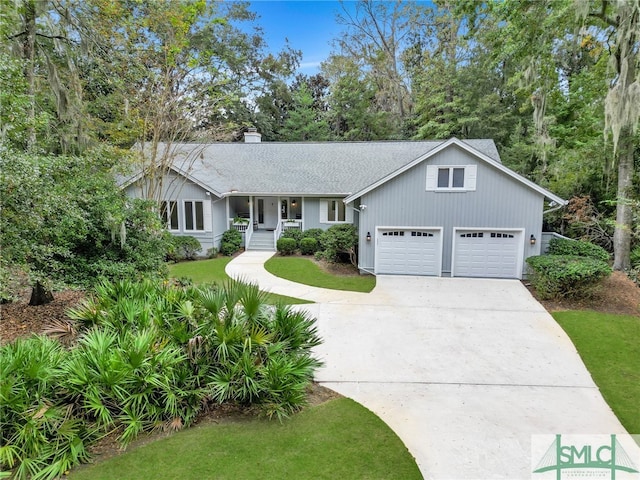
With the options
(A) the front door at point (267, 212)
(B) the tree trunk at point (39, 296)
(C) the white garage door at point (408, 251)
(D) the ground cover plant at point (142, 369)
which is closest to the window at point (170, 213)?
(A) the front door at point (267, 212)

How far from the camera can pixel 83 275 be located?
823 centimetres

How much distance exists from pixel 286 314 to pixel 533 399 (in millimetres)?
4312

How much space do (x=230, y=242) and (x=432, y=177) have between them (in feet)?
34.0

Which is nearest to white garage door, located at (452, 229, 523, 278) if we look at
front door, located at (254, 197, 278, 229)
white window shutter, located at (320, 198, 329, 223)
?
white window shutter, located at (320, 198, 329, 223)

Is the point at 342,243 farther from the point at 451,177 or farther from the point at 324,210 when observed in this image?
the point at 451,177

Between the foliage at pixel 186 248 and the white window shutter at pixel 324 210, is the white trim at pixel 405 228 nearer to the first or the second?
the white window shutter at pixel 324 210

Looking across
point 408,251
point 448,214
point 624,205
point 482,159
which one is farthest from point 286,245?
point 624,205

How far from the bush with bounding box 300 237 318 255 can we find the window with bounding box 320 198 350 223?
1.71 metres

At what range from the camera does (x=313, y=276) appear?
14.1 m

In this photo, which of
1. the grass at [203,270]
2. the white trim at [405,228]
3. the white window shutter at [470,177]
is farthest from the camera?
the white trim at [405,228]

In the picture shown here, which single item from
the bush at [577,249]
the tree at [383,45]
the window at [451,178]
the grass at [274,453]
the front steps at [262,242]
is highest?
the tree at [383,45]

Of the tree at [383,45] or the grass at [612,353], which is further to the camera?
the tree at [383,45]

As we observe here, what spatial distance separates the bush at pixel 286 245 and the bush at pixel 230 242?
2.32 meters

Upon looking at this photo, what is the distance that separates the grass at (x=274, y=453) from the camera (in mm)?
4332
